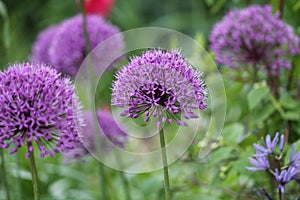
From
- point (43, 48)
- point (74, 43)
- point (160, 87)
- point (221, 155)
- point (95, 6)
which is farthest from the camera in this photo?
point (95, 6)

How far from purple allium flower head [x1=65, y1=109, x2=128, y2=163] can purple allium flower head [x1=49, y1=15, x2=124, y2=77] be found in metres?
0.15

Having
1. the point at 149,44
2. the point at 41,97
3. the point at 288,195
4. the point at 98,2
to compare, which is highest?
the point at 98,2

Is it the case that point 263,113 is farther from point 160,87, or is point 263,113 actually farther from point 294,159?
point 160,87

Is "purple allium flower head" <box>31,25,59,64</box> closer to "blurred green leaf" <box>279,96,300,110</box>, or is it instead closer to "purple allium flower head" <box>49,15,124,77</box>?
"purple allium flower head" <box>49,15,124,77</box>

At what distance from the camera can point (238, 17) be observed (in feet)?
4.83

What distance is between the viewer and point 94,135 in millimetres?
1472

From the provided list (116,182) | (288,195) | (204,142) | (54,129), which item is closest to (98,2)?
(116,182)

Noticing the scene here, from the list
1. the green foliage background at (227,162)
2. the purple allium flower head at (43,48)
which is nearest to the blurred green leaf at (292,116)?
the green foliage background at (227,162)

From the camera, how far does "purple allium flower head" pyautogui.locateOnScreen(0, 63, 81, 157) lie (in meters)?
0.94

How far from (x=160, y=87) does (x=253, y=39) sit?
1.90 feet

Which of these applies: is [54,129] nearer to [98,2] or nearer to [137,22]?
[98,2]

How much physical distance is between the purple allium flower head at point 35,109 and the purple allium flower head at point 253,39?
1.93 ft

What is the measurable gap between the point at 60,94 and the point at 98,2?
1.44 meters

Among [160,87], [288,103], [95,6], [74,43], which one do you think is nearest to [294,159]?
[160,87]
